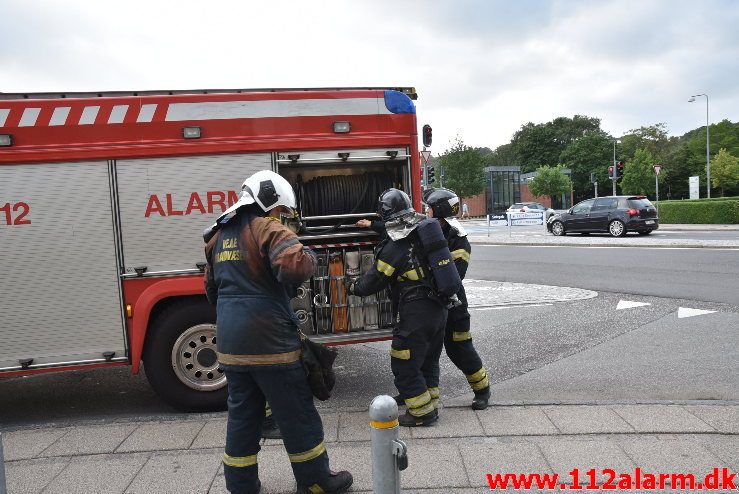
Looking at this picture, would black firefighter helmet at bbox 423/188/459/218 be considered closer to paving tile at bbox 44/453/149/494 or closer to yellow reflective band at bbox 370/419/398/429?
yellow reflective band at bbox 370/419/398/429

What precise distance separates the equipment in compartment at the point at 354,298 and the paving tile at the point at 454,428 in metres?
1.10

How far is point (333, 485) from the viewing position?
3.47m

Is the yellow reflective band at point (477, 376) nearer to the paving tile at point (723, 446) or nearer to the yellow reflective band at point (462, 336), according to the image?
the yellow reflective band at point (462, 336)

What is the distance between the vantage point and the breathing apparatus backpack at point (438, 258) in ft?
14.8

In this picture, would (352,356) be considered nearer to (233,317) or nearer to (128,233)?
(128,233)

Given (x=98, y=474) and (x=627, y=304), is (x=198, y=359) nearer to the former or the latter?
(x=98, y=474)

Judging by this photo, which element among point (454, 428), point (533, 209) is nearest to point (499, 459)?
point (454, 428)

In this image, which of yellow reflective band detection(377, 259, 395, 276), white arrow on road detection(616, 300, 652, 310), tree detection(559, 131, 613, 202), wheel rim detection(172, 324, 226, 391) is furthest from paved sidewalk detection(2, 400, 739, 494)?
tree detection(559, 131, 613, 202)

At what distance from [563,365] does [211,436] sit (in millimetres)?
3806

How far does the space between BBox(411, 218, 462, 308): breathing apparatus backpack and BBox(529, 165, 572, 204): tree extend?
5986cm

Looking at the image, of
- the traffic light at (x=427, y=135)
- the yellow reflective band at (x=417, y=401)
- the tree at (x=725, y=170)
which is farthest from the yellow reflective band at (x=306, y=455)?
the tree at (x=725, y=170)

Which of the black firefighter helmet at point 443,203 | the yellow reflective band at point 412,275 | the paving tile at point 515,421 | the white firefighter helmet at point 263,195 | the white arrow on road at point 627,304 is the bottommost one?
the white arrow on road at point 627,304

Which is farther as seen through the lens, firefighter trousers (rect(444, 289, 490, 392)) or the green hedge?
the green hedge

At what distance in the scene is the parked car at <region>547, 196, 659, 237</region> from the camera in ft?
72.2
